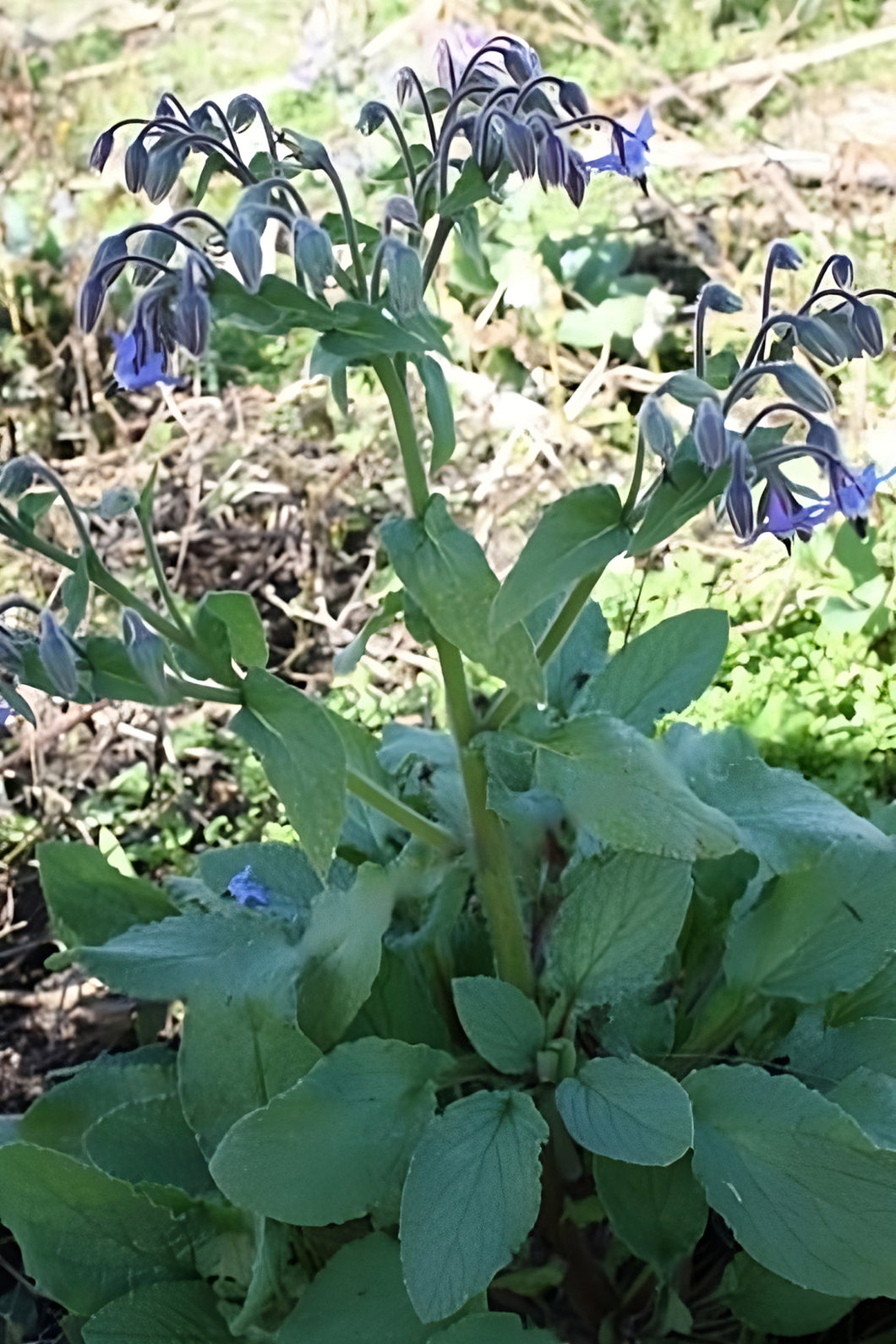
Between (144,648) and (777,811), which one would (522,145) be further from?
(777,811)

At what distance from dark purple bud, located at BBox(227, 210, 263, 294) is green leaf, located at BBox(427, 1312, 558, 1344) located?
936 mm

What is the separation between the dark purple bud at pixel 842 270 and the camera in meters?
1.17

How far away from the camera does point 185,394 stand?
11.1 feet

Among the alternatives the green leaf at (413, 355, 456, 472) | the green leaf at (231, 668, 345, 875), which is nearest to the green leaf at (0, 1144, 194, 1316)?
the green leaf at (231, 668, 345, 875)

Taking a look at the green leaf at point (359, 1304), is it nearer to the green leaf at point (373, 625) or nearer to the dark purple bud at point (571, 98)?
the green leaf at point (373, 625)

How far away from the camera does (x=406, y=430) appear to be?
1.19 metres

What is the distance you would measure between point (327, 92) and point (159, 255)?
3.32m

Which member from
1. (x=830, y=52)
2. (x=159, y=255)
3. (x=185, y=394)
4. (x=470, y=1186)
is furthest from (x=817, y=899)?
(x=830, y=52)

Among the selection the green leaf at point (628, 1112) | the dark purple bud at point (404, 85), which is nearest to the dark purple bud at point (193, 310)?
the dark purple bud at point (404, 85)

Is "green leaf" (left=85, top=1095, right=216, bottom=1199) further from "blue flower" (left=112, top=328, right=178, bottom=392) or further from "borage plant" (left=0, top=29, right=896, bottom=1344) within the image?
"blue flower" (left=112, top=328, right=178, bottom=392)

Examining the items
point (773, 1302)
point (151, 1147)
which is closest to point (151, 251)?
point (151, 1147)

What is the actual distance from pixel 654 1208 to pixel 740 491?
78cm

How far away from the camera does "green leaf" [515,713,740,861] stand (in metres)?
1.16

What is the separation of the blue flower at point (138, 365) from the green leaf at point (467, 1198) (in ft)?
2.43
